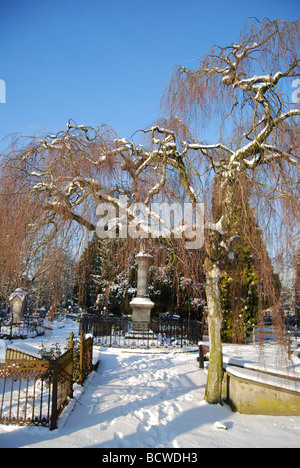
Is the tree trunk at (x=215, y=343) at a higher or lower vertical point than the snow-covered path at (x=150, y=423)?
higher

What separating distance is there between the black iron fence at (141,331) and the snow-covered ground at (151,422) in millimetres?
5479

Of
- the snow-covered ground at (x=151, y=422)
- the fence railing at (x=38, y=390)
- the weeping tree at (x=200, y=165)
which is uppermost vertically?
the weeping tree at (x=200, y=165)

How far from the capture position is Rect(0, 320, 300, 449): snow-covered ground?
432cm

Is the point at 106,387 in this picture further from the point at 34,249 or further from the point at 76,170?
the point at 76,170

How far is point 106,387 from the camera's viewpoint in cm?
722

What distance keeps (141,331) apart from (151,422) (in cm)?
905

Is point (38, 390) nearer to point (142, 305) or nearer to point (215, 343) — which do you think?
point (215, 343)

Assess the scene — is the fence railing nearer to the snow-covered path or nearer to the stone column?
the snow-covered path

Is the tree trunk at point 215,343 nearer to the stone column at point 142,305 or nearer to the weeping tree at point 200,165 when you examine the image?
the weeping tree at point 200,165

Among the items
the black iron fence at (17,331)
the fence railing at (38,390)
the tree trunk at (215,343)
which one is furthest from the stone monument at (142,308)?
the fence railing at (38,390)

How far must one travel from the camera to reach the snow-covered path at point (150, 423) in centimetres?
432

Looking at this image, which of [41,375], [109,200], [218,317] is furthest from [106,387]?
[109,200]

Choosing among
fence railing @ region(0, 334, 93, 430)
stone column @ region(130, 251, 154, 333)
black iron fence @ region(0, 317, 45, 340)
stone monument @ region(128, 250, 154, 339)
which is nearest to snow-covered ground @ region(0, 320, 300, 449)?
fence railing @ region(0, 334, 93, 430)

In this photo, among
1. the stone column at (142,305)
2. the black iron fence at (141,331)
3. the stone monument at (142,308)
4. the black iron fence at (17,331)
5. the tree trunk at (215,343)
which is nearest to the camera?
the tree trunk at (215,343)
